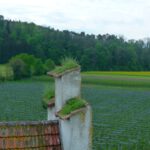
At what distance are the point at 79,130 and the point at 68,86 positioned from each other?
89cm

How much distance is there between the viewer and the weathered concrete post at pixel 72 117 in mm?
8180

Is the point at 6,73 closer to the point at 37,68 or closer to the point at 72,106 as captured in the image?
the point at 37,68

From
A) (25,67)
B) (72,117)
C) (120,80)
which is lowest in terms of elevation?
(120,80)

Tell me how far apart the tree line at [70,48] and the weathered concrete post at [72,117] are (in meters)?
114

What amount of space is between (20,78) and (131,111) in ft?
197

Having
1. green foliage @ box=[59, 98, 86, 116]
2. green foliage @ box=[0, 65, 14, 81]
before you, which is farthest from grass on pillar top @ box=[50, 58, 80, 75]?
green foliage @ box=[0, 65, 14, 81]

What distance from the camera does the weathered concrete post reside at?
8180 mm

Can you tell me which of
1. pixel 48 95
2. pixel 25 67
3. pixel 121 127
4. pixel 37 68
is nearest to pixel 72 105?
pixel 48 95

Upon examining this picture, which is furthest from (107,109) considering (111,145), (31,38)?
(31,38)

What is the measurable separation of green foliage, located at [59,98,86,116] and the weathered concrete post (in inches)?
2.3

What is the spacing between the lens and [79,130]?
8.26m

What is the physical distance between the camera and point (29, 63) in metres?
115

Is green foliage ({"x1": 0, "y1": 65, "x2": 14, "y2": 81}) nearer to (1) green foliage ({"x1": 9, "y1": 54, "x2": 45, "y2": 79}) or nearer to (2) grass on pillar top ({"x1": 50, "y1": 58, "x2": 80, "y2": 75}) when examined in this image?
(1) green foliage ({"x1": 9, "y1": 54, "x2": 45, "y2": 79})

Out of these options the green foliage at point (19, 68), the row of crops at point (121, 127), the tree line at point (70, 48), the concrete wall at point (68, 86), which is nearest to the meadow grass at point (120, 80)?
the green foliage at point (19, 68)
